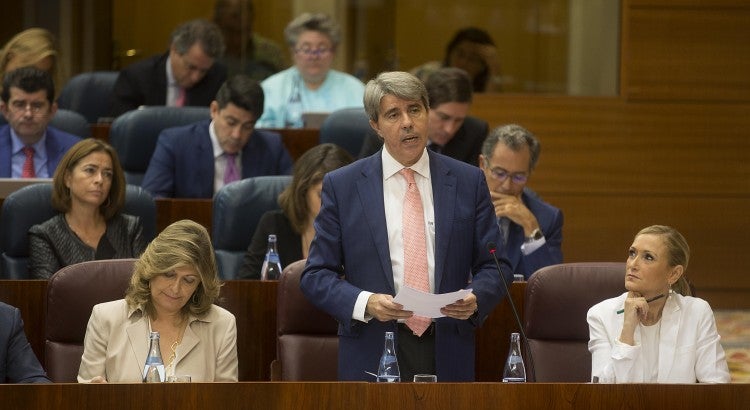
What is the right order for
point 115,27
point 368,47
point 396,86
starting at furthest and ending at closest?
point 115,27, point 368,47, point 396,86

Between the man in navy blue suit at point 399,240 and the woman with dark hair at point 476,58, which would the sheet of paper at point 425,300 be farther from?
the woman with dark hair at point 476,58

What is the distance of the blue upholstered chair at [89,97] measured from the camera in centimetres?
682

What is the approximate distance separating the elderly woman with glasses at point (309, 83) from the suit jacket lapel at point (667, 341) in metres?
3.14

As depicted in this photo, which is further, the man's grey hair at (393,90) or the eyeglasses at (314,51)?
the eyeglasses at (314,51)

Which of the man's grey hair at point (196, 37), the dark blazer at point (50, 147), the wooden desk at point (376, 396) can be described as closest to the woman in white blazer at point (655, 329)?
the wooden desk at point (376, 396)

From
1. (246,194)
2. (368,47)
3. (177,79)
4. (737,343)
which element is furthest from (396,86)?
(368,47)

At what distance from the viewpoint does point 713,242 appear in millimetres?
6406

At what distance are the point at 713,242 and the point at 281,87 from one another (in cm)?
222

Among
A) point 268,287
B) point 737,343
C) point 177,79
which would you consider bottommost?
point 737,343

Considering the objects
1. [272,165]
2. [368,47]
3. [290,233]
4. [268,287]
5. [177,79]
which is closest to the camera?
[268,287]

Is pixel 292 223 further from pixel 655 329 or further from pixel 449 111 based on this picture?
pixel 655 329

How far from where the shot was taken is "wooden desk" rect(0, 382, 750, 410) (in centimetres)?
243

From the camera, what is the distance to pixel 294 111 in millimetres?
6309

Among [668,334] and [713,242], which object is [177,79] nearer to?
[713,242]
